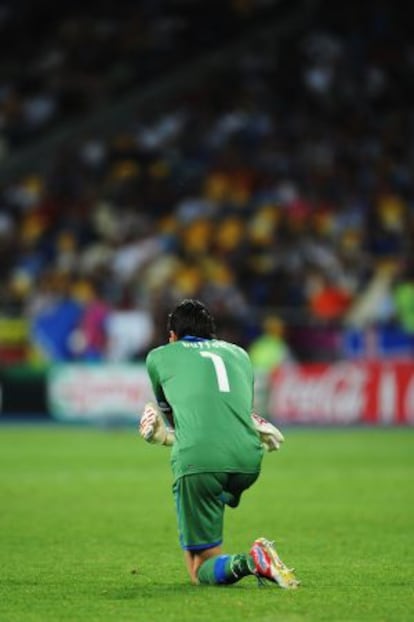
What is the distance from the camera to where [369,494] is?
1509 cm

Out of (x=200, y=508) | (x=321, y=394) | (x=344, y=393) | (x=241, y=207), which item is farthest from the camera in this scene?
(x=241, y=207)

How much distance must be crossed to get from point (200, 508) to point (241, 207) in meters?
18.8

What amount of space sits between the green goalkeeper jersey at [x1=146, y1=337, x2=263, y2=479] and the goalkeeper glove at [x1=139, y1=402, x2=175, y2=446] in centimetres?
8

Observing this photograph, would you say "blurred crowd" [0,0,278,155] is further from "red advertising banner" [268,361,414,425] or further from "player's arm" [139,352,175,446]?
"player's arm" [139,352,175,446]

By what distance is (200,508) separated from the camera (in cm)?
837

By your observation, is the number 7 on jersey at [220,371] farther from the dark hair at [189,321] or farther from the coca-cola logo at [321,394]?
the coca-cola logo at [321,394]

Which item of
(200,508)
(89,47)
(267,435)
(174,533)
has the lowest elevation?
(174,533)

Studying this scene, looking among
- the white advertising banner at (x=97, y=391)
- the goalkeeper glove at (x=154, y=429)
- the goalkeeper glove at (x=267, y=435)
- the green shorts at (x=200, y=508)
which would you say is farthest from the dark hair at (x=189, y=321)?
the white advertising banner at (x=97, y=391)

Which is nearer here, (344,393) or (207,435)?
(207,435)

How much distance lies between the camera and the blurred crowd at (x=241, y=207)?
80.4 ft

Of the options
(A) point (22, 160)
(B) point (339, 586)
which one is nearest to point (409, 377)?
(A) point (22, 160)

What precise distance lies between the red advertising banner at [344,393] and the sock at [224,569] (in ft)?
49.4

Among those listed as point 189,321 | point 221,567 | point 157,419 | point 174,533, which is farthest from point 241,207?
point 221,567

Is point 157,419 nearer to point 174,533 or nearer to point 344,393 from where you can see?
point 174,533
